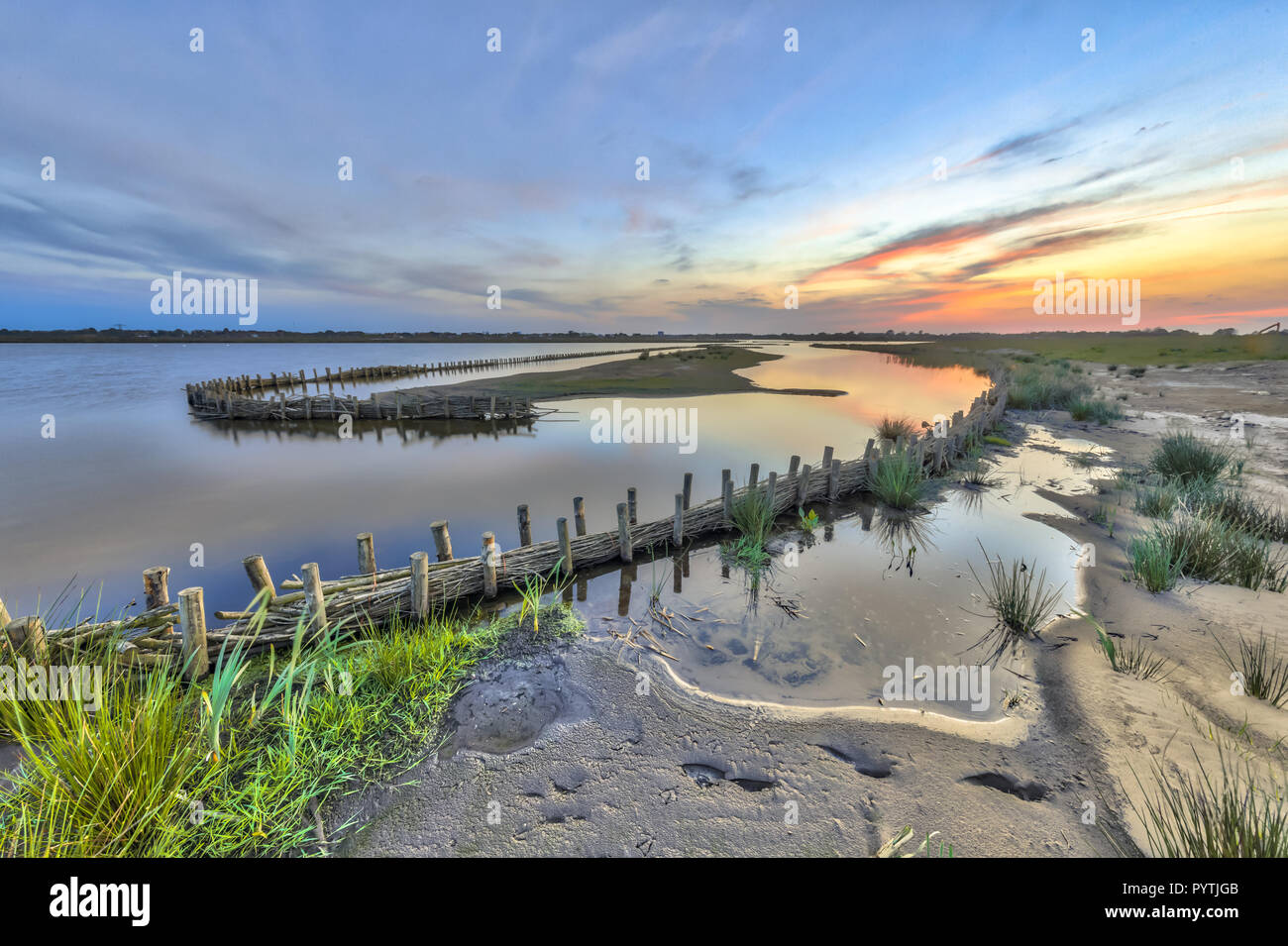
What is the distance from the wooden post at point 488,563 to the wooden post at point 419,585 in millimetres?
945

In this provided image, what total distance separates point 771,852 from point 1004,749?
9.33ft

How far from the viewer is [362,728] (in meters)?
4.66

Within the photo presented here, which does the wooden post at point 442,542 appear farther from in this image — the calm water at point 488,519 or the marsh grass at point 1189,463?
the marsh grass at point 1189,463

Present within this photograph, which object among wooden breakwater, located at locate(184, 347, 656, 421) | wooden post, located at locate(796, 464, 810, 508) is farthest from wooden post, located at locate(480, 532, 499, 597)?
wooden breakwater, located at locate(184, 347, 656, 421)

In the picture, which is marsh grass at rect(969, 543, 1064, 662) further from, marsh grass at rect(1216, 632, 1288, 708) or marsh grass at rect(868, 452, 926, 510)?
marsh grass at rect(868, 452, 926, 510)

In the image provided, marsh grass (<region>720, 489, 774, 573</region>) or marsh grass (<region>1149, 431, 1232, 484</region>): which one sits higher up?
marsh grass (<region>1149, 431, 1232, 484</region>)

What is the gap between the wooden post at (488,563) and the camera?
7.64 metres

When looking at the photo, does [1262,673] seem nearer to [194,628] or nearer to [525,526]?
[525,526]

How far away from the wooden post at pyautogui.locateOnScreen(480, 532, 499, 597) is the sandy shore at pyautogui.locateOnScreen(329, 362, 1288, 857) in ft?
7.04

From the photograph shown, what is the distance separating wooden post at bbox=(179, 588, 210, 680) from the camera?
17.3ft

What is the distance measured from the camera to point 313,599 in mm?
6047

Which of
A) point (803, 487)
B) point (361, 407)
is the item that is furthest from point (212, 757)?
point (361, 407)

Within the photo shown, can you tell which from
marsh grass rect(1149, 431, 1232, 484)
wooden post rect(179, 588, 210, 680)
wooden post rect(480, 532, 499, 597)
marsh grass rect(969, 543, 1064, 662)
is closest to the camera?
wooden post rect(179, 588, 210, 680)
